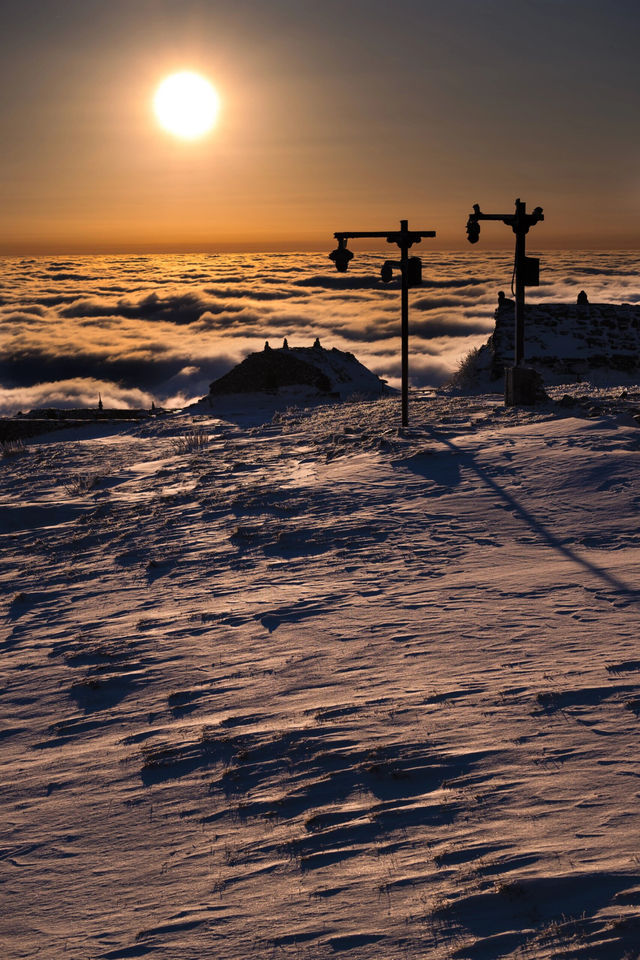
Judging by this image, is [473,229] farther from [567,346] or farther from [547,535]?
[567,346]

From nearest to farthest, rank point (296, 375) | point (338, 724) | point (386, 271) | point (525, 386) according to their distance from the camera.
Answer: point (338, 724)
point (386, 271)
point (525, 386)
point (296, 375)

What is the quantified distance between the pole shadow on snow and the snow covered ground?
0.04 metres

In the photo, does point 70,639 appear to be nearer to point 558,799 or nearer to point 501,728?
point 501,728

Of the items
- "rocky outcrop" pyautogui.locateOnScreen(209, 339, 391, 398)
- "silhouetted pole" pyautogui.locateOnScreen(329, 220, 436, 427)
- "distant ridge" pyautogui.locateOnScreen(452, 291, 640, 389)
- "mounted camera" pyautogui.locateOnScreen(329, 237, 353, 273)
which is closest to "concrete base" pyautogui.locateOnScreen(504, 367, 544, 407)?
"silhouetted pole" pyautogui.locateOnScreen(329, 220, 436, 427)

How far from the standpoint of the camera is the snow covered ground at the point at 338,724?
3254 millimetres

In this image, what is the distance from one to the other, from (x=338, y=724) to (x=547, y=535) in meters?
3.88

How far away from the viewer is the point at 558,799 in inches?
147

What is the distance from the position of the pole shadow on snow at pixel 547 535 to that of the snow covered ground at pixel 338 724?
4 cm

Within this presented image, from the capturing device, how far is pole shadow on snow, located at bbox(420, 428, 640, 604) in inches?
243

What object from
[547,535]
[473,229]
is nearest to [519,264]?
[473,229]

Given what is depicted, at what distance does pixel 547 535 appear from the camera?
25.4ft

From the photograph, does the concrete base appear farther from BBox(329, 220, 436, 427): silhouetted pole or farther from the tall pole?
BBox(329, 220, 436, 427): silhouetted pole

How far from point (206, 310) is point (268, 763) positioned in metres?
174

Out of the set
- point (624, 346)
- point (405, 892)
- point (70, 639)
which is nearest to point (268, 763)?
point (405, 892)
